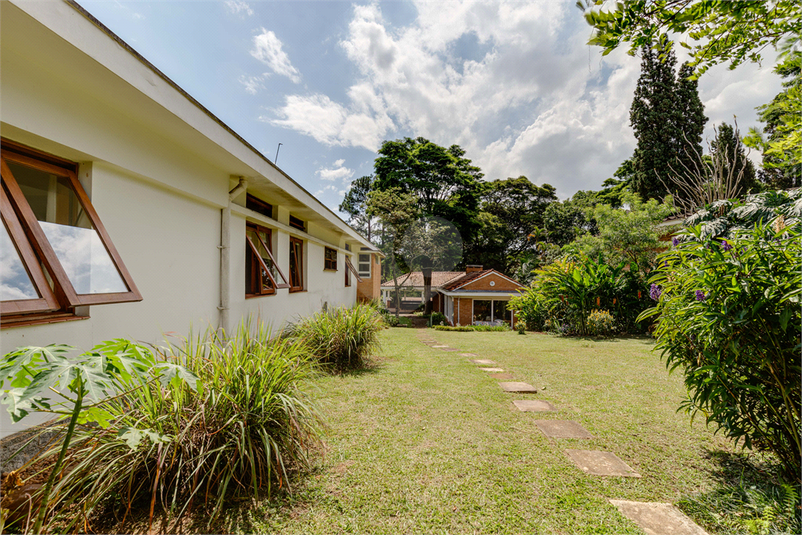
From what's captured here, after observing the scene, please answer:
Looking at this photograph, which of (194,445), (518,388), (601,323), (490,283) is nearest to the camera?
(194,445)

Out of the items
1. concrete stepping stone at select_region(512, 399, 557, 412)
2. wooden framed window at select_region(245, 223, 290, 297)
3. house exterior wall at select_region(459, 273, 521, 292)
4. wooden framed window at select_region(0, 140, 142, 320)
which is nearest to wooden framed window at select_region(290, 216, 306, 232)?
wooden framed window at select_region(245, 223, 290, 297)

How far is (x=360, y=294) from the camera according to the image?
1869cm

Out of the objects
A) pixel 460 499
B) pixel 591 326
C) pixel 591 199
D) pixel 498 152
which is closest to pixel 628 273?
pixel 591 326

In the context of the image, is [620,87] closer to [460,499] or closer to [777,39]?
[777,39]

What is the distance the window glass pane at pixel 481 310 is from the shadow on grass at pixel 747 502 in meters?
20.7

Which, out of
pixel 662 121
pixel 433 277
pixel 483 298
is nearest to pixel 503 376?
pixel 483 298

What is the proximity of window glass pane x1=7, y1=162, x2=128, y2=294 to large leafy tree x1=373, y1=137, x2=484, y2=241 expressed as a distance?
2623cm

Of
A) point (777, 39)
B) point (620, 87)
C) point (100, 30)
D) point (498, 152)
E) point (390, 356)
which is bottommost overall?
point (390, 356)

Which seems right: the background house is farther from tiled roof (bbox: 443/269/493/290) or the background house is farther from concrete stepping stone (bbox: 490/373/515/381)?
concrete stepping stone (bbox: 490/373/515/381)

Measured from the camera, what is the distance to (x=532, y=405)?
13.4ft

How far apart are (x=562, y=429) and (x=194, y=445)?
10.7 feet

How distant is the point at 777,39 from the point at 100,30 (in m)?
4.36

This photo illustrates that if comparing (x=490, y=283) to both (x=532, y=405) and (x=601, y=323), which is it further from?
(x=532, y=405)

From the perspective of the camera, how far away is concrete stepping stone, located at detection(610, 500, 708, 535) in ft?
6.42
